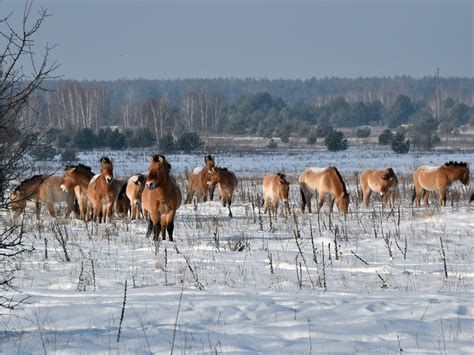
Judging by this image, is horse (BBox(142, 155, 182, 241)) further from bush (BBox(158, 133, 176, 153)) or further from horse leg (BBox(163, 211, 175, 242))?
bush (BBox(158, 133, 176, 153))

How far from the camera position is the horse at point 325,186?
868 inches

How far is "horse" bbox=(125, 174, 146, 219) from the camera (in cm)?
1995

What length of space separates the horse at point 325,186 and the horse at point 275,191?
77 cm

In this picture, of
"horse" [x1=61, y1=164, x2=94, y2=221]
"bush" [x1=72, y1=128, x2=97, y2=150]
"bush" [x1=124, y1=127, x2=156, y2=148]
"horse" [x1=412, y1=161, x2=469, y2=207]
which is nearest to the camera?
"horse" [x1=61, y1=164, x2=94, y2=221]

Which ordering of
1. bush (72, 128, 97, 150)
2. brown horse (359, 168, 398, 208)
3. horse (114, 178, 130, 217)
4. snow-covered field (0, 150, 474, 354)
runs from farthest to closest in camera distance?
bush (72, 128, 97, 150)
brown horse (359, 168, 398, 208)
horse (114, 178, 130, 217)
snow-covered field (0, 150, 474, 354)

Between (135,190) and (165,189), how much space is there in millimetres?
5060

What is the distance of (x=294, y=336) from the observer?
697 centimetres

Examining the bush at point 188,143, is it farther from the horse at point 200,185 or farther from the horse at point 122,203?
the horse at point 122,203

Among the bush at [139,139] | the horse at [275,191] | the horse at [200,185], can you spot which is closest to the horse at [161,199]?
the horse at [275,191]

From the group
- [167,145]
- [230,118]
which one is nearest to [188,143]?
[167,145]

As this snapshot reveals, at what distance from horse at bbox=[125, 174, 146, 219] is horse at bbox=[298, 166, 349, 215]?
4.59 meters

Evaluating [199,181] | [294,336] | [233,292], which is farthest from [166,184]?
[199,181]

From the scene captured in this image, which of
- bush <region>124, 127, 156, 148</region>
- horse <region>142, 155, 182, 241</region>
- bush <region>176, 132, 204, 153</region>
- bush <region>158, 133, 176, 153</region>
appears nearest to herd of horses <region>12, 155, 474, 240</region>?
horse <region>142, 155, 182, 241</region>

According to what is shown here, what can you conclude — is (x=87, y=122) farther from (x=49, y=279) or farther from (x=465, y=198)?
(x=49, y=279)
